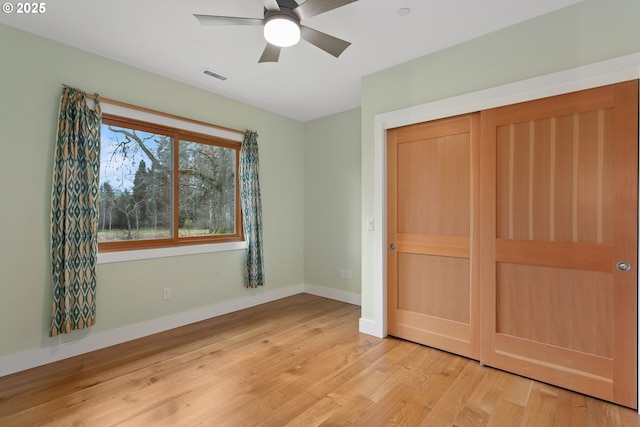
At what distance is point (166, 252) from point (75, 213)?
940 millimetres

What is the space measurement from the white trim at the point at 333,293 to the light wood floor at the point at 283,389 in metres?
1.26

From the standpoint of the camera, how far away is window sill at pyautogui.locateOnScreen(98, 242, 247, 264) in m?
2.96

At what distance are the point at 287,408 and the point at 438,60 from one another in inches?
120

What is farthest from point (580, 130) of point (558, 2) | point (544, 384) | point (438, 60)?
point (544, 384)

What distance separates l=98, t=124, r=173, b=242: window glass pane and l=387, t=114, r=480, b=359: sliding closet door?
2.47 metres

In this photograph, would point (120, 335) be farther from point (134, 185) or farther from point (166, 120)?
Result: point (166, 120)

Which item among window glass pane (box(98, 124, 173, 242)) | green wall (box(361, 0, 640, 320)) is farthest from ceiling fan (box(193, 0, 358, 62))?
window glass pane (box(98, 124, 173, 242))

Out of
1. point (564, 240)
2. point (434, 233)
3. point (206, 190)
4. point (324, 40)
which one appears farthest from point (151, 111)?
point (564, 240)

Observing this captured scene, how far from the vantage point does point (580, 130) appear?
216cm

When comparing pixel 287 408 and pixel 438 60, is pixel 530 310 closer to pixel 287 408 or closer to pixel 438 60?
pixel 287 408

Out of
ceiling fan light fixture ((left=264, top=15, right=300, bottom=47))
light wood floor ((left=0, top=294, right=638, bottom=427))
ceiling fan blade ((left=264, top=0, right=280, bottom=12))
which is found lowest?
light wood floor ((left=0, top=294, right=638, bottom=427))

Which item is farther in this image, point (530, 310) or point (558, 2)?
point (530, 310)

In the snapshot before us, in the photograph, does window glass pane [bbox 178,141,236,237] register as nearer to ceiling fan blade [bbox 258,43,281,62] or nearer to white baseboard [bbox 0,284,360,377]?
white baseboard [bbox 0,284,360,377]

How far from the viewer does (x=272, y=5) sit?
1.93 meters
